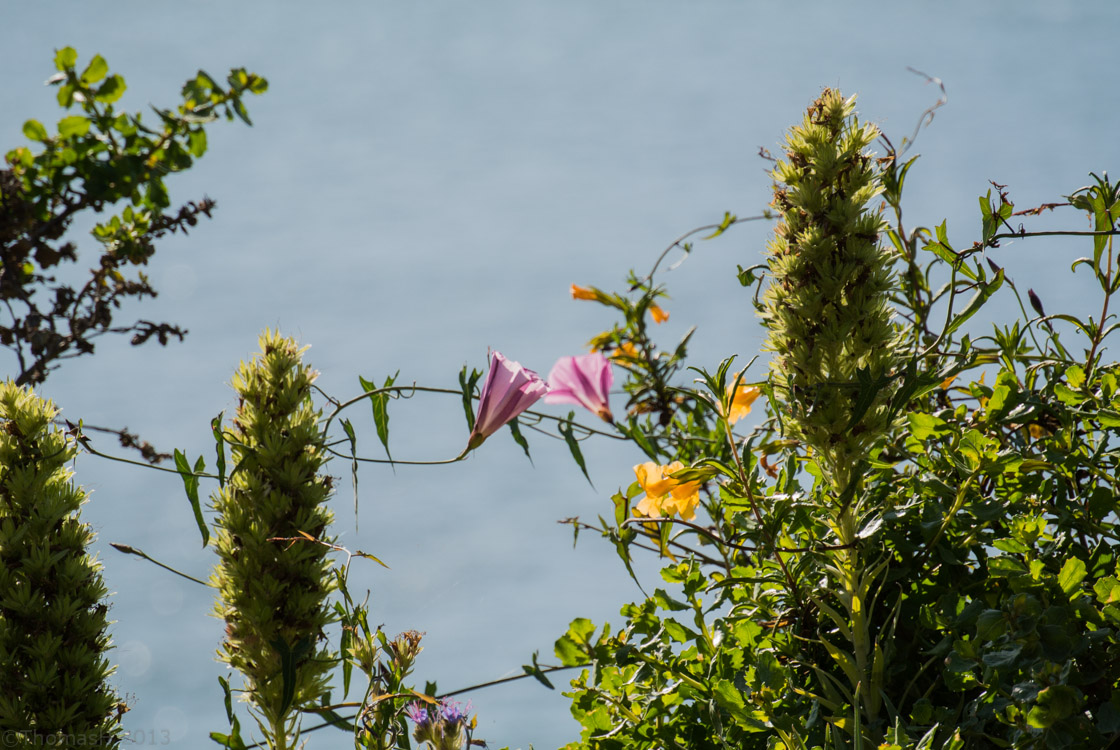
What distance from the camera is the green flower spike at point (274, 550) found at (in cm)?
85

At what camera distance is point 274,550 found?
85 centimetres

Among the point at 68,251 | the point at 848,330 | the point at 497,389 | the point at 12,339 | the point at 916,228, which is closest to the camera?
the point at 848,330

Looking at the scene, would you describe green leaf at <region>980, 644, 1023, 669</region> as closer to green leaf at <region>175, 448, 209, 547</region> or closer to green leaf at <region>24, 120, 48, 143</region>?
green leaf at <region>175, 448, 209, 547</region>

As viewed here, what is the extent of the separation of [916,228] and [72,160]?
1.53 m

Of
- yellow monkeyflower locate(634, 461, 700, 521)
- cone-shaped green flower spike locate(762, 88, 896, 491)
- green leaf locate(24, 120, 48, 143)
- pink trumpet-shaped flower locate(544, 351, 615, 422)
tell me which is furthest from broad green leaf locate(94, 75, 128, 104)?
cone-shaped green flower spike locate(762, 88, 896, 491)

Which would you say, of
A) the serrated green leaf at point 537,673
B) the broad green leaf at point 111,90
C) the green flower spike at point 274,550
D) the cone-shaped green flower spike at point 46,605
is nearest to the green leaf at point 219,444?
the green flower spike at point 274,550

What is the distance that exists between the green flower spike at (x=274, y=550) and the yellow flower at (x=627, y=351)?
0.74 meters

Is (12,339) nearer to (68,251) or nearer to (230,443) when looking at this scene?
(68,251)

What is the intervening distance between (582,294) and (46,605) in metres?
0.97

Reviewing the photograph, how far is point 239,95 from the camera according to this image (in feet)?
5.84

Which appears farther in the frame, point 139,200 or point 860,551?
point 139,200

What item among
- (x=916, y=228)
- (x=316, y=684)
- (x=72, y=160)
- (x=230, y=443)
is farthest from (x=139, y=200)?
(x=916, y=228)

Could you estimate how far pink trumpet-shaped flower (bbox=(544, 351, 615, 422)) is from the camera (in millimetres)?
1341

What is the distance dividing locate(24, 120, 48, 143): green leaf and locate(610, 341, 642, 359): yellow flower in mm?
1186
